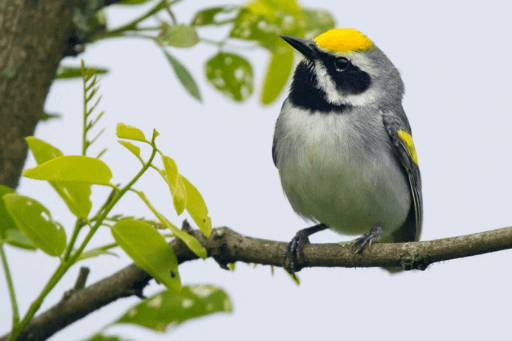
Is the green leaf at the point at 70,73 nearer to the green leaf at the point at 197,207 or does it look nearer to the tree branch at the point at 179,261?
the tree branch at the point at 179,261

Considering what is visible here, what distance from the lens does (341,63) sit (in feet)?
10.6

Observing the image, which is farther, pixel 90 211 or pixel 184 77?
pixel 184 77

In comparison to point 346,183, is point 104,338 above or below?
below

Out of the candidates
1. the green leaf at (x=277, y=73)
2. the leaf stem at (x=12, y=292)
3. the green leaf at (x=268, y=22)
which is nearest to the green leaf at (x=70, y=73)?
the green leaf at (x=268, y=22)

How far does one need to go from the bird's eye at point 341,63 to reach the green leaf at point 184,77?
101 centimetres

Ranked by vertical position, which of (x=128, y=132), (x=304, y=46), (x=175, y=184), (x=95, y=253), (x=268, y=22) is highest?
(x=268, y=22)

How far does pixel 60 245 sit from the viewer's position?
5.53 ft

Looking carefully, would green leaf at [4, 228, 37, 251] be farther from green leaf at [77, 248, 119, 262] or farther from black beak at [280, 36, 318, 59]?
black beak at [280, 36, 318, 59]

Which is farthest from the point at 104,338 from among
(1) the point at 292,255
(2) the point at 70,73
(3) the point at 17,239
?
(2) the point at 70,73

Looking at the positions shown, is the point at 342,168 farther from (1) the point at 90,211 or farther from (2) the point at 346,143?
(1) the point at 90,211

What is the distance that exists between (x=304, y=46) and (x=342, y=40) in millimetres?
282

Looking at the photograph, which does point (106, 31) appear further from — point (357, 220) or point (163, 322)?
point (357, 220)

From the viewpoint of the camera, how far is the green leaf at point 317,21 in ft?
9.40

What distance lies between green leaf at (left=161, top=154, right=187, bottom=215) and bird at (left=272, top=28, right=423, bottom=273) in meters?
1.55
